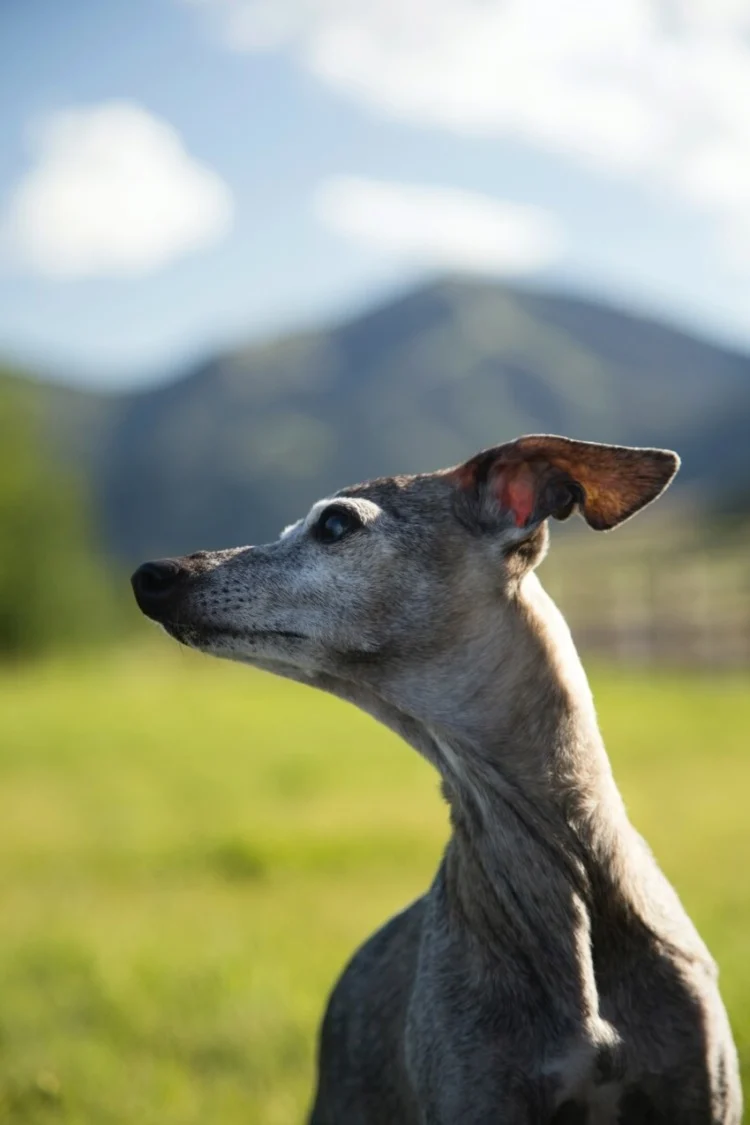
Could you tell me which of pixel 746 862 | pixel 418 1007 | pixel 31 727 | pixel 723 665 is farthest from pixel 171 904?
pixel 723 665

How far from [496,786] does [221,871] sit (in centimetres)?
789

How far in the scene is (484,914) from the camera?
4184mm

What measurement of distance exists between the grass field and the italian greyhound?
74.6 inches

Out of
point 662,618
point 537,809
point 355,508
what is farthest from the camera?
point 662,618

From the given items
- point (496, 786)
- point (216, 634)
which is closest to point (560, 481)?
point (496, 786)

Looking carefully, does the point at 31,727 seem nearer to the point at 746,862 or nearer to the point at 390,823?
Answer: the point at 390,823

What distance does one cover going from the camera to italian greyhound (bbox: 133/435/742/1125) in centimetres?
397

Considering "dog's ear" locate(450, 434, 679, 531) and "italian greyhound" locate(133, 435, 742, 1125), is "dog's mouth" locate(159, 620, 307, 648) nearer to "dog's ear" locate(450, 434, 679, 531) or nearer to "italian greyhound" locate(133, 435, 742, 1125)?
"italian greyhound" locate(133, 435, 742, 1125)

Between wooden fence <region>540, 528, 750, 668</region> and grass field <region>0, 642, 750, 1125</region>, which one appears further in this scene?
wooden fence <region>540, 528, 750, 668</region>

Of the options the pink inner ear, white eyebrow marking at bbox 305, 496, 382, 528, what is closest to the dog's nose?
white eyebrow marking at bbox 305, 496, 382, 528

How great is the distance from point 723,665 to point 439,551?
1134 inches

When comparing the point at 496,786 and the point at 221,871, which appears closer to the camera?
the point at 496,786

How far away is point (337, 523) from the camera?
4469 millimetres

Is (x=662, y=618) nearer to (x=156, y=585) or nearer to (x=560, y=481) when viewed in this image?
(x=560, y=481)
